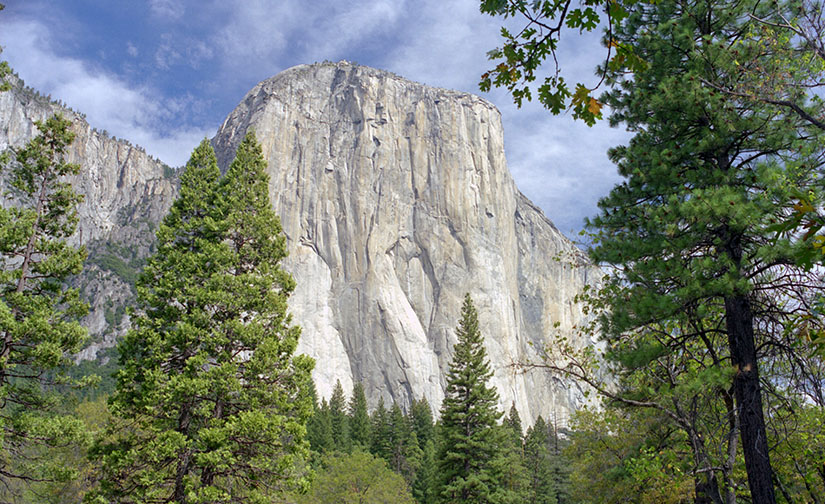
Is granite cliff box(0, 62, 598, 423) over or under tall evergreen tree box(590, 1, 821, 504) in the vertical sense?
over

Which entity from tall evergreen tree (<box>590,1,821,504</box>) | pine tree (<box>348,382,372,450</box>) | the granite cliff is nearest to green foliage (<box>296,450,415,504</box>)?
pine tree (<box>348,382,372,450</box>)

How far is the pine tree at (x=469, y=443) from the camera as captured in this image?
84.6ft

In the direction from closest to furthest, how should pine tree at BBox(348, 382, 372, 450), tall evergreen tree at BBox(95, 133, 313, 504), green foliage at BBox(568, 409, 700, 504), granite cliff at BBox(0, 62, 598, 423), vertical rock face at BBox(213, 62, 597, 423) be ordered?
1. green foliage at BBox(568, 409, 700, 504)
2. tall evergreen tree at BBox(95, 133, 313, 504)
3. pine tree at BBox(348, 382, 372, 450)
4. vertical rock face at BBox(213, 62, 597, 423)
5. granite cliff at BBox(0, 62, 598, 423)

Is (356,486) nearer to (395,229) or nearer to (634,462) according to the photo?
(634,462)

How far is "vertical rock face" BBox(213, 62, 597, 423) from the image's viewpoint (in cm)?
9394

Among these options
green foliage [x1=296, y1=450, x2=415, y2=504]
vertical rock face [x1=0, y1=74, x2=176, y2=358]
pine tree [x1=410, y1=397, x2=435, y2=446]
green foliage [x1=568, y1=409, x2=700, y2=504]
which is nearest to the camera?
green foliage [x1=568, y1=409, x2=700, y2=504]

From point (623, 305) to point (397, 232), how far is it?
9507 centimetres

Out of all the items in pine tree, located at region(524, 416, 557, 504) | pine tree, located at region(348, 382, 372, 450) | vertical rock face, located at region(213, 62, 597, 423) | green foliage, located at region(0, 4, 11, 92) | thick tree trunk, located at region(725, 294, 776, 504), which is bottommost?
pine tree, located at region(524, 416, 557, 504)

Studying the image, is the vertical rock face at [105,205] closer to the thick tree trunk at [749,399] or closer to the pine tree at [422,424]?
the pine tree at [422,424]

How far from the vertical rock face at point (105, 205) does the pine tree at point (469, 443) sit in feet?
459

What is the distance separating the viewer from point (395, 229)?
103062mm

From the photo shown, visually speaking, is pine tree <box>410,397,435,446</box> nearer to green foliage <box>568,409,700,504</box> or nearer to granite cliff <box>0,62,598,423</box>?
granite cliff <box>0,62,598,423</box>

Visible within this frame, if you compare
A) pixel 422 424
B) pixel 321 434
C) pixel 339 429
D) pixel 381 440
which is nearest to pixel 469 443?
pixel 381 440

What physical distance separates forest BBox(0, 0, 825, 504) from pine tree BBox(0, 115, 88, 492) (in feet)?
0.18
